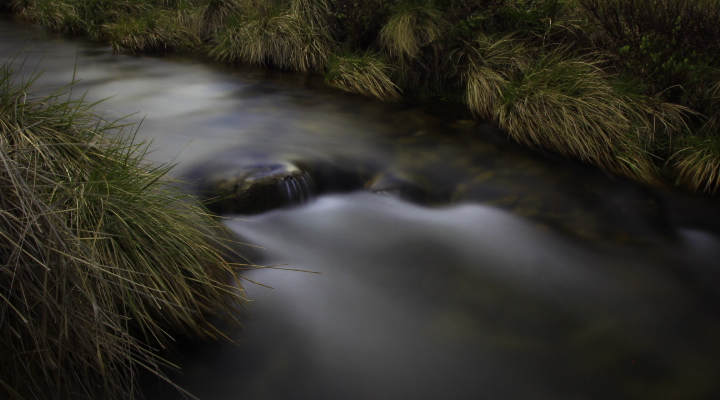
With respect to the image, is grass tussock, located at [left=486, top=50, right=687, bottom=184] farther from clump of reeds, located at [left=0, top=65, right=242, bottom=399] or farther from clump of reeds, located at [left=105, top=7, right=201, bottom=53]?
clump of reeds, located at [left=105, top=7, right=201, bottom=53]

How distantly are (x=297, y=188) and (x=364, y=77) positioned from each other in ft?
11.1

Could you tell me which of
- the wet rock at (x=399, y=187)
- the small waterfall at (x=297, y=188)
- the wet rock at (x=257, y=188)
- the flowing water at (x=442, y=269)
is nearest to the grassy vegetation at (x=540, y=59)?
the flowing water at (x=442, y=269)

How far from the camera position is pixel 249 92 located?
23.4ft

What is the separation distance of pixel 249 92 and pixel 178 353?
5152 mm

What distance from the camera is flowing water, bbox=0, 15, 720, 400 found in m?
2.71

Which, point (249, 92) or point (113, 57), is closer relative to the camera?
point (249, 92)

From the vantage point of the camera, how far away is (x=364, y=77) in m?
7.25

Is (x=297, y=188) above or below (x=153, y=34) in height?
below

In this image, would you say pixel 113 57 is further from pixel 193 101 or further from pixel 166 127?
pixel 166 127

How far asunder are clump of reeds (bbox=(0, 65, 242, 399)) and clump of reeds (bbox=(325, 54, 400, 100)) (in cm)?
452

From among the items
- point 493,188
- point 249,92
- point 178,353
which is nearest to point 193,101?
point 249,92

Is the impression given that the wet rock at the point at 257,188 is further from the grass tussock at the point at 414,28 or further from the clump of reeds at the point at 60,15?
the clump of reeds at the point at 60,15

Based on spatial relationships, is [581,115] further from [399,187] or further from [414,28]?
[414,28]

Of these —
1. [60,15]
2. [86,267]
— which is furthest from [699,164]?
[60,15]
